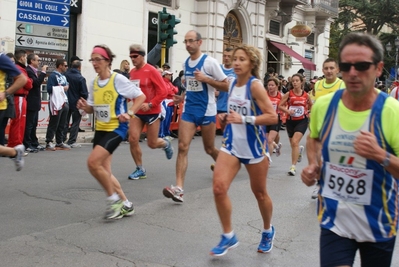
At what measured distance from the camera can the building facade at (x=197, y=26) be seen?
61.4 ft

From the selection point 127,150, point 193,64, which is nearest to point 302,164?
point 127,150

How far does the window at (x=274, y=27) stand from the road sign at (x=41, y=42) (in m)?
15.4

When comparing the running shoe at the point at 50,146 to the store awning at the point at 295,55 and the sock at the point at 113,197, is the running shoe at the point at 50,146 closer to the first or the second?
the sock at the point at 113,197

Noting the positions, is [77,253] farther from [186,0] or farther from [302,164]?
[186,0]

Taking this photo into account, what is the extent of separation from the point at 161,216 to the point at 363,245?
12.9 feet

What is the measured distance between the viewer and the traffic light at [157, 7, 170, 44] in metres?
15.7

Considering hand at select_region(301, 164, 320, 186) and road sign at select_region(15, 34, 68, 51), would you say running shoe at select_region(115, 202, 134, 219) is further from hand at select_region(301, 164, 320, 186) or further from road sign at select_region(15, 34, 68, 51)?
road sign at select_region(15, 34, 68, 51)

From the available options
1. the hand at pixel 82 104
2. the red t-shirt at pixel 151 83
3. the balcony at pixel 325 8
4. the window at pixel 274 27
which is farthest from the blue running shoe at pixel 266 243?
the balcony at pixel 325 8

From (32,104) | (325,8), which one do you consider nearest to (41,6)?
(32,104)

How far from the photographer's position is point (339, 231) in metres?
3.20

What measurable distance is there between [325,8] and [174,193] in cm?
3175

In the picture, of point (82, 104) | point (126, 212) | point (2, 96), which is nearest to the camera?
point (126, 212)

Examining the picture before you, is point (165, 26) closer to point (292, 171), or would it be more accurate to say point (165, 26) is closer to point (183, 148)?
point (292, 171)

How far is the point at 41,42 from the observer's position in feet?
59.8
